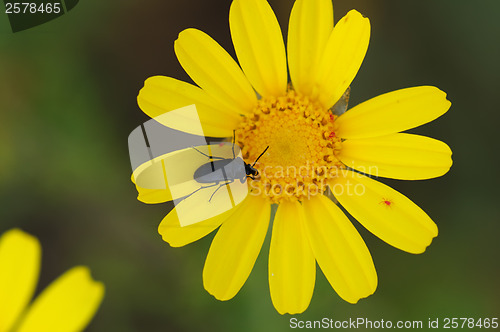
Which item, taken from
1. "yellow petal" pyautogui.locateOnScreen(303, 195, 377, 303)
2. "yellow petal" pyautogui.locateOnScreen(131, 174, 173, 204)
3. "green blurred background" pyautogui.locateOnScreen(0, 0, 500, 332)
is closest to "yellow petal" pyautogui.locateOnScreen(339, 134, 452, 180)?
"yellow petal" pyautogui.locateOnScreen(303, 195, 377, 303)

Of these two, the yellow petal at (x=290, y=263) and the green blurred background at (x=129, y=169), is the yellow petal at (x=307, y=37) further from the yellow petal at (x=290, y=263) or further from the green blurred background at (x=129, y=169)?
the green blurred background at (x=129, y=169)

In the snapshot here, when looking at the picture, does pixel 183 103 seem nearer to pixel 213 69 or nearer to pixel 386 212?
pixel 213 69

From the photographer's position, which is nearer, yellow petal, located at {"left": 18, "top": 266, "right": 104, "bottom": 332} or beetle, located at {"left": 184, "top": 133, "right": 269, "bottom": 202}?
yellow petal, located at {"left": 18, "top": 266, "right": 104, "bottom": 332}

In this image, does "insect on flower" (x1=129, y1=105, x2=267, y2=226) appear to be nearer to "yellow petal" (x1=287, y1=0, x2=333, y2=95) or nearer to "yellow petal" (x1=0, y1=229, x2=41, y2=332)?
"yellow petal" (x1=287, y1=0, x2=333, y2=95)

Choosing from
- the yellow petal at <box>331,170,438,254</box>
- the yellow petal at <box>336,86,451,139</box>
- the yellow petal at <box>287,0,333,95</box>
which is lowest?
the yellow petal at <box>331,170,438,254</box>

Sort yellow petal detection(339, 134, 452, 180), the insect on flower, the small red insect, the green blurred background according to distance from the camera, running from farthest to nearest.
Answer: the green blurred background
the insect on flower
the small red insect
yellow petal detection(339, 134, 452, 180)

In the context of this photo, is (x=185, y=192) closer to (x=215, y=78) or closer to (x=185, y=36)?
(x=215, y=78)
